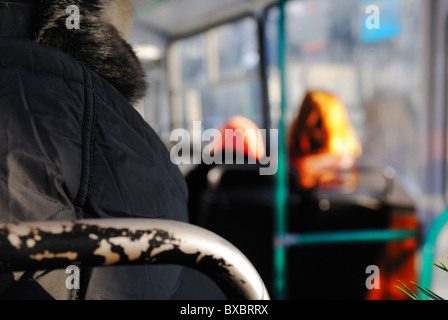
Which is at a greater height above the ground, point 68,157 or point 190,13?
point 190,13

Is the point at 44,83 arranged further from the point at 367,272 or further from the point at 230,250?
the point at 367,272

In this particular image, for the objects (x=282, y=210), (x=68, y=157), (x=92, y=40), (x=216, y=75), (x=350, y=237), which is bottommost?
(x=350, y=237)

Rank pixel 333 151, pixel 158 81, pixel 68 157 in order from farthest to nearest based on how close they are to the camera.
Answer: pixel 158 81, pixel 333 151, pixel 68 157

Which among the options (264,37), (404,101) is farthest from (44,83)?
(264,37)

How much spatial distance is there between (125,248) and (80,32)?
0.43 m

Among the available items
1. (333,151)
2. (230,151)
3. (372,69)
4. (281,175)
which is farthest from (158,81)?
(281,175)

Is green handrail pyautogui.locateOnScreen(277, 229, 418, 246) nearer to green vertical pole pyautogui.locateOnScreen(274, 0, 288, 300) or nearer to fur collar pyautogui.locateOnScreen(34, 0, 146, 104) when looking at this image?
green vertical pole pyautogui.locateOnScreen(274, 0, 288, 300)

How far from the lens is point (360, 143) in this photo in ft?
10.9

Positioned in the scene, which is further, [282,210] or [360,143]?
[360,143]

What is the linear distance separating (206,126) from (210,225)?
180 centimetres

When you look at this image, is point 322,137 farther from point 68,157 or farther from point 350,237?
point 68,157

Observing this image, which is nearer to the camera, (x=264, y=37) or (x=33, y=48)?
(x=33, y=48)

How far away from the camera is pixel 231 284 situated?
1.53 feet

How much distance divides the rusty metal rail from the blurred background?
Result: 1.76 metres
